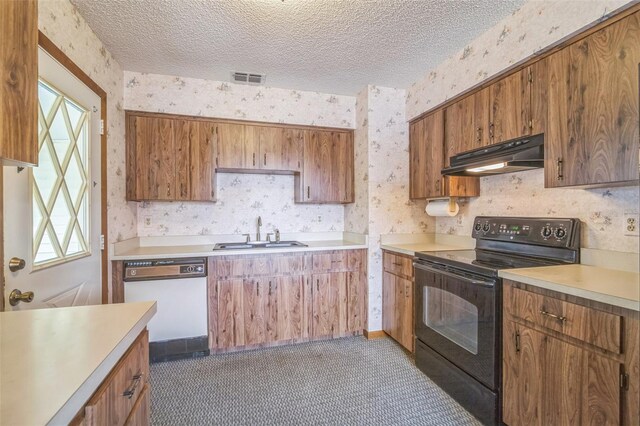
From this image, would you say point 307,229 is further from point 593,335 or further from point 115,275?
point 593,335

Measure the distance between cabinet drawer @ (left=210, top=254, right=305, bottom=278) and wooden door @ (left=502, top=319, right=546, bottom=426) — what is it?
1713 mm

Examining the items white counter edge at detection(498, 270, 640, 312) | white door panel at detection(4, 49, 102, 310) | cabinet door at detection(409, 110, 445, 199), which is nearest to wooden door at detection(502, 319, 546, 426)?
white counter edge at detection(498, 270, 640, 312)

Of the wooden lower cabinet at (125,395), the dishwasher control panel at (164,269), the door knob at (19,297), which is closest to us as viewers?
the wooden lower cabinet at (125,395)

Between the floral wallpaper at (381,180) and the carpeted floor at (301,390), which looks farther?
the floral wallpaper at (381,180)

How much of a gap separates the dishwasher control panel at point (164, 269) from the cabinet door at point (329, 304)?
1040 mm

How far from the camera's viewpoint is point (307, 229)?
341 centimetres

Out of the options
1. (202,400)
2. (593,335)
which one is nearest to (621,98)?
(593,335)

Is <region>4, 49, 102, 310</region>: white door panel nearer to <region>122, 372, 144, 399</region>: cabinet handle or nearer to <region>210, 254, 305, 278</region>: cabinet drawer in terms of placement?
<region>122, 372, 144, 399</region>: cabinet handle

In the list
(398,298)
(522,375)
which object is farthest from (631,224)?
(398,298)

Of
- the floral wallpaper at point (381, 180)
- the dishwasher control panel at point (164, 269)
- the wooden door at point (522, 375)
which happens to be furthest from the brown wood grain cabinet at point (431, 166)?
the dishwasher control panel at point (164, 269)

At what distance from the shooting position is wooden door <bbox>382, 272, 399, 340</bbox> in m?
2.79

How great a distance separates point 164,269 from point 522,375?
2542mm

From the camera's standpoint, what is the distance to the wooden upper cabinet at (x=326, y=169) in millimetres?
3162

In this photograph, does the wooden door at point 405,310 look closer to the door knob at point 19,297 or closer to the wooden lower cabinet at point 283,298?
the wooden lower cabinet at point 283,298
